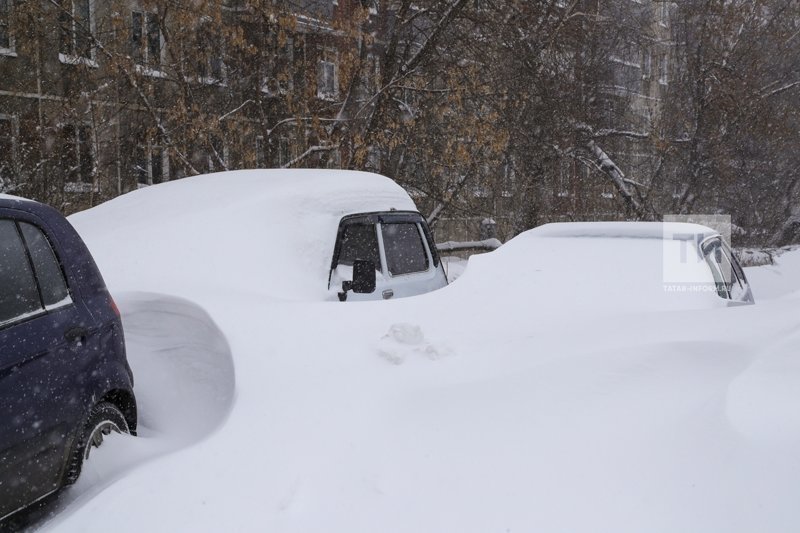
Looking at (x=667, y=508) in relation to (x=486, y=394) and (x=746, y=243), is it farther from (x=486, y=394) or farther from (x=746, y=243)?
(x=746, y=243)

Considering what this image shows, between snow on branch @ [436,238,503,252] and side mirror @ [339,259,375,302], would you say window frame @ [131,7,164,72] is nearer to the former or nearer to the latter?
snow on branch @ [436,238,503,252]

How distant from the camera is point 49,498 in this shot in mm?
3008

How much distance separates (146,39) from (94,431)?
8.74 metres

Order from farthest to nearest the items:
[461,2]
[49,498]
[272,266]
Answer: [461,2] < [272,266] < [49,498]

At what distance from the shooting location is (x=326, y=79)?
1277 centimetres

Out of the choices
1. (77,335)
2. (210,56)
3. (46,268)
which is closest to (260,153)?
(210,56)

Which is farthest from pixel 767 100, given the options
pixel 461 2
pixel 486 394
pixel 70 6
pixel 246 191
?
pixel 486 394

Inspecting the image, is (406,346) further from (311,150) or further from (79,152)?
(79,152)

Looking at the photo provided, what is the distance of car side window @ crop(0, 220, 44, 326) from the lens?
9.78 ft

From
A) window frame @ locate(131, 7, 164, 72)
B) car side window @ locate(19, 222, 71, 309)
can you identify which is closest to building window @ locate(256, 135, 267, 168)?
window frame @ locate(131, 7, 164, 72)

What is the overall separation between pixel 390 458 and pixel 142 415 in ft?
5.05

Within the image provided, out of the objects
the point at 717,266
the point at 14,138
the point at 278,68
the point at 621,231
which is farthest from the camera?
the point at 14,138

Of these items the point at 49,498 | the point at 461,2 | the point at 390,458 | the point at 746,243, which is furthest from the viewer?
the point at 746,243

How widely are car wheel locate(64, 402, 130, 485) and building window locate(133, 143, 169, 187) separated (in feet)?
26.1
